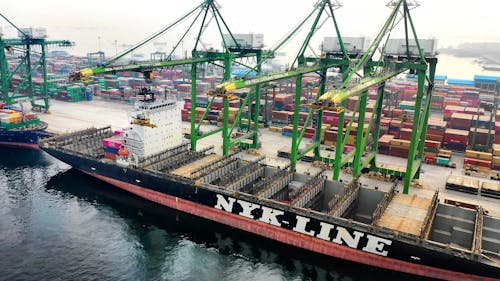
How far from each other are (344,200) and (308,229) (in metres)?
4.23

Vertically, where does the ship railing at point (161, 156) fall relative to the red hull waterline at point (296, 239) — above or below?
above

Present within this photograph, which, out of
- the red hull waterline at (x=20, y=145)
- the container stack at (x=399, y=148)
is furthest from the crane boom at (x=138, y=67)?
the red hull waterline at (x=20, y=145)

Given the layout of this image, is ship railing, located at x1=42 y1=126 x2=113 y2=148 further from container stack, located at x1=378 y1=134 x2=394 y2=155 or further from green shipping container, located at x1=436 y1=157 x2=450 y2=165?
green shipping container, located at x1=436 y1=157 x2=450 y2=165

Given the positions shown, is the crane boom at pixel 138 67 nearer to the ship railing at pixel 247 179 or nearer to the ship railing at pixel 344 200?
the ship railing at pixel 247 179

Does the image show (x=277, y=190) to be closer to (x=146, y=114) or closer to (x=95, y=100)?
(x=146, y=114)

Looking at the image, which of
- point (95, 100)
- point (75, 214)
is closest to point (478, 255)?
point (75, 214)

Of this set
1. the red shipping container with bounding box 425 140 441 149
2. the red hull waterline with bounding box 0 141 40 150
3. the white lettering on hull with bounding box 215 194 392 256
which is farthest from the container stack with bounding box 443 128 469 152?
the red hull waterline with bounding box 0 141 40 150

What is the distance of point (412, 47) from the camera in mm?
34438

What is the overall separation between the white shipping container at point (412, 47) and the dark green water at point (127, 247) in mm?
20232

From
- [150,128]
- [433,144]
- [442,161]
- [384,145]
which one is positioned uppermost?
[150,128]

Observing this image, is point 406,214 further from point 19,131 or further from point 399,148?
point 19,131

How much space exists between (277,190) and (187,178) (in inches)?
331

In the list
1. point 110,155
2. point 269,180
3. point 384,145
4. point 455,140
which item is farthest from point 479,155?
point 110,155

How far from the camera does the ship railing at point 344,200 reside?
92.9 feet
